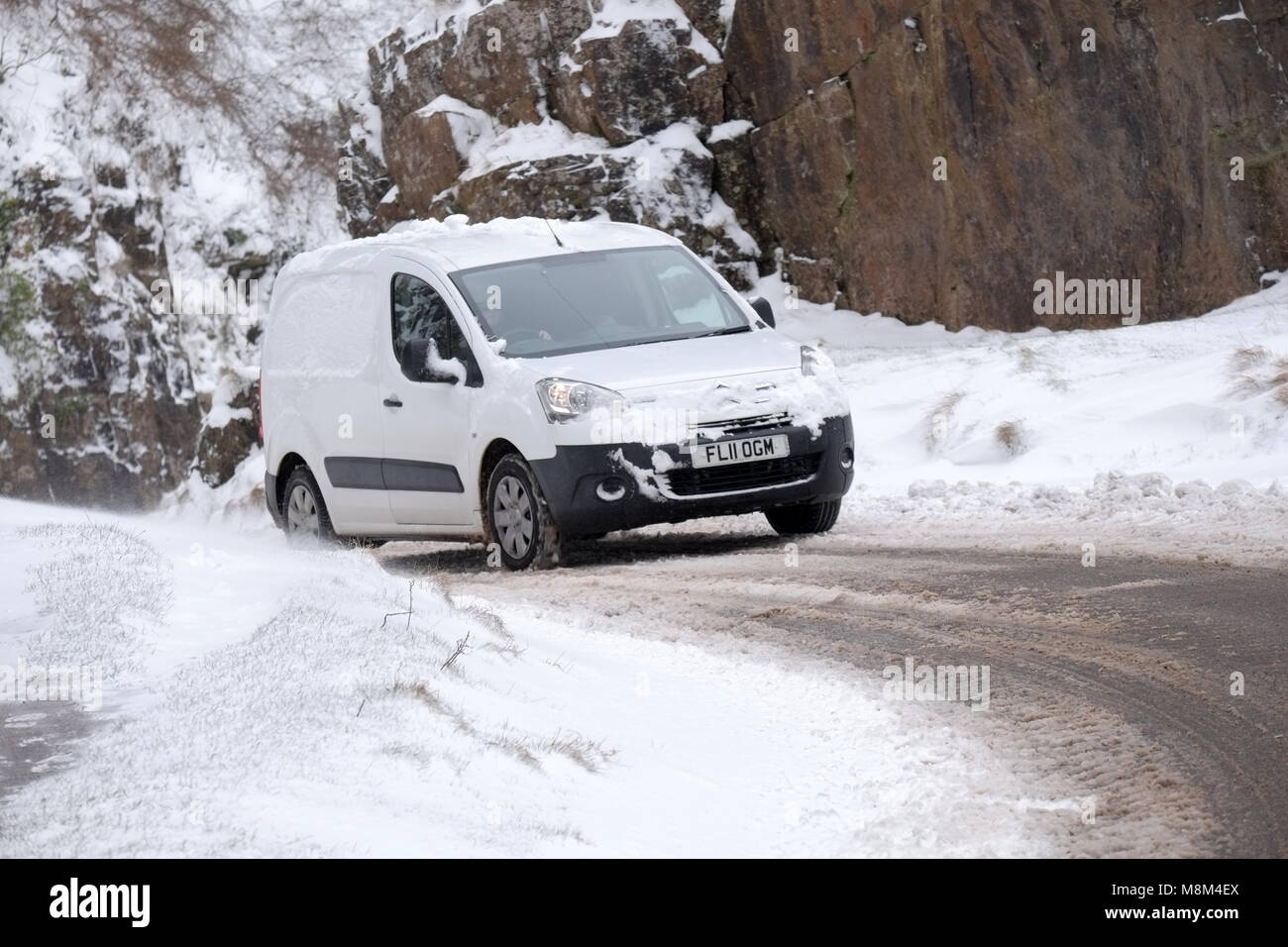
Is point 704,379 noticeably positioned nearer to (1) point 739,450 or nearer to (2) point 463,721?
(1) point 739,450

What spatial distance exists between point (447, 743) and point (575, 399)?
482cm

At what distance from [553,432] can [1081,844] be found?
5372mm

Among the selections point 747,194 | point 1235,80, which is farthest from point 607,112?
point 1235,80

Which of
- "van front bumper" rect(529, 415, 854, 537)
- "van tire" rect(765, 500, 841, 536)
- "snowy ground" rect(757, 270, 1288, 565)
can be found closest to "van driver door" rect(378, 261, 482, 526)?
"van front bumper" rect(529, 415, 854, 537)

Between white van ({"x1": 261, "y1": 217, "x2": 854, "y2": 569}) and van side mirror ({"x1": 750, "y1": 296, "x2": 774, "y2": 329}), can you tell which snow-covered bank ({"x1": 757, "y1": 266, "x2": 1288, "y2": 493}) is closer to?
van side mirror ({"x1": 750, "y1": 296, "x2": 774, "y2": 329})

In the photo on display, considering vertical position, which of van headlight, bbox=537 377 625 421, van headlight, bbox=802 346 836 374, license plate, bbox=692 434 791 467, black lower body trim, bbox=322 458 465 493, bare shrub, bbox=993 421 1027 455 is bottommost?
bare shrub, bbox=993 421 1027 455

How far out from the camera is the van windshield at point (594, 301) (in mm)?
10023

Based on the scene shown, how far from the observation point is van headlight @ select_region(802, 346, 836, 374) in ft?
32.0

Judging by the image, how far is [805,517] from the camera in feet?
33.4

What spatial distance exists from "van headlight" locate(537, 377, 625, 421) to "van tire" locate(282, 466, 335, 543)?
8.52 ft

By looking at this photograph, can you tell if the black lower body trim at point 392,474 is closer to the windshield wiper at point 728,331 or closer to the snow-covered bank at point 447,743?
the windshield wiper at point 728,331

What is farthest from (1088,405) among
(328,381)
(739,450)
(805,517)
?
(328,381)

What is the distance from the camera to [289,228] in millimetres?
37062

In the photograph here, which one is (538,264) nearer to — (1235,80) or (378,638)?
(378,638)
